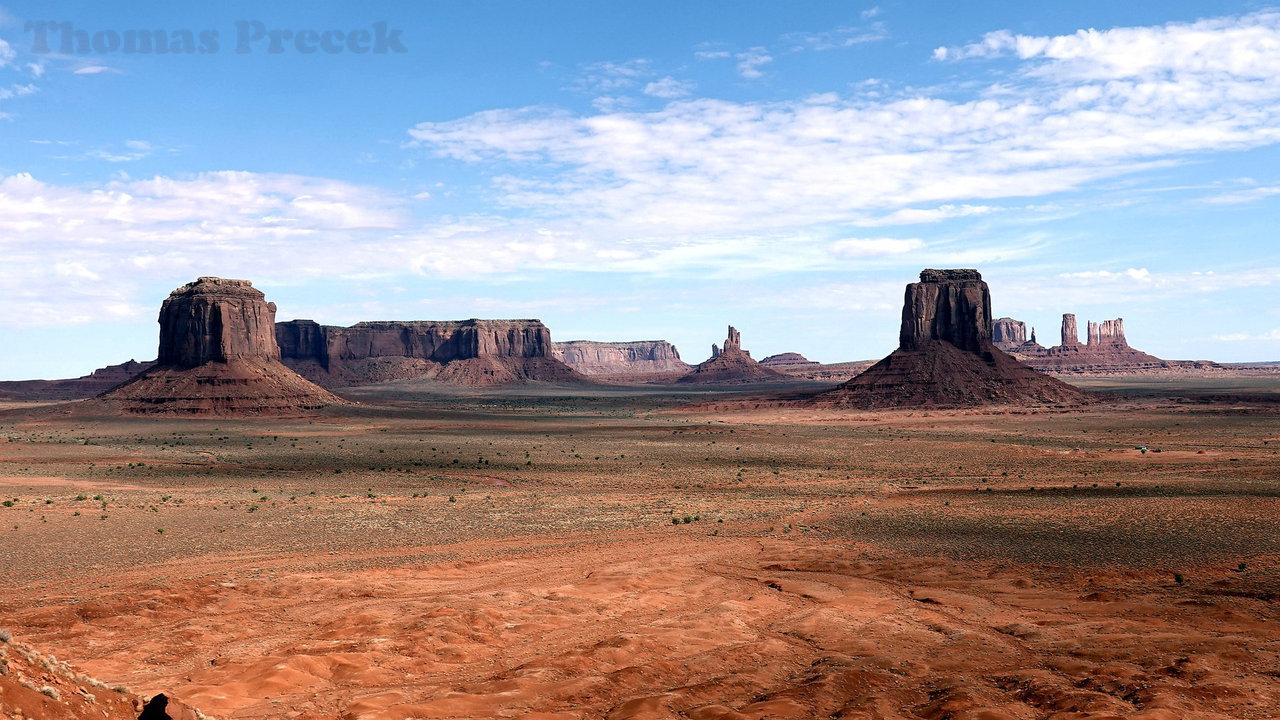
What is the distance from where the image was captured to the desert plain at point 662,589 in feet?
49.6

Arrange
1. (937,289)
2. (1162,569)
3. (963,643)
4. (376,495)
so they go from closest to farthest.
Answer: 1. (963,643)
2. (1162,569)
3. (376,495)
4. (937,289)

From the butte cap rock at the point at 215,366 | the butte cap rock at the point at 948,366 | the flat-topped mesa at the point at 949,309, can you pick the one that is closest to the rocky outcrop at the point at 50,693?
the butte cap rock at the point at 215,366

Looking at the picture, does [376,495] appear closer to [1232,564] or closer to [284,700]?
[284,700]

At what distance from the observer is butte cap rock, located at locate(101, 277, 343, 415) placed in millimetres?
110250

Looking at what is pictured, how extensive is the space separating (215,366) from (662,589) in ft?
366

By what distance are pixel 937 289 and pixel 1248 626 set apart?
121302 mm

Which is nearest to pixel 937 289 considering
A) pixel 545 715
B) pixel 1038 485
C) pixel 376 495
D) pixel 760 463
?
pixel 760 463

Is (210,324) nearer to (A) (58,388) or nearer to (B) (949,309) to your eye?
(A) (58,388)

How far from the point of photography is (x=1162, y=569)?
78.6ft

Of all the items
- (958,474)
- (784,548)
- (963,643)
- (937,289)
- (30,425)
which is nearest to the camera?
(963,643)

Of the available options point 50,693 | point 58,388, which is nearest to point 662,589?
point 50,693

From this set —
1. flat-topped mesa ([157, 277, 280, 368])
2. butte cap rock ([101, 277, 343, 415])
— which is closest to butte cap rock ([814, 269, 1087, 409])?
butte cap rock ([101, 277, 343, 415])

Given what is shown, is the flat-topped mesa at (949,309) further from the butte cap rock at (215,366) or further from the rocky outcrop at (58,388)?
the rocky outcrop at (58,388)

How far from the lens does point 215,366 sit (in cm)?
11656
